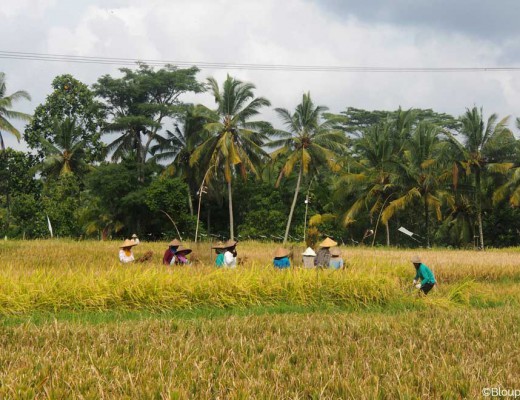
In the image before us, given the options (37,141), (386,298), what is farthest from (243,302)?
(37,141)

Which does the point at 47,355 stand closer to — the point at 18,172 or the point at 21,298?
the point at 21,298

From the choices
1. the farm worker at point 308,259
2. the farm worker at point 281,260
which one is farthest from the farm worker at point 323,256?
the farm worker at point 281,260

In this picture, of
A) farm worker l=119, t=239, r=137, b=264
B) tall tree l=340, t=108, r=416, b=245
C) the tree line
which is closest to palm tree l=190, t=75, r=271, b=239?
the tree line

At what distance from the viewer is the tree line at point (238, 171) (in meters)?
30.9

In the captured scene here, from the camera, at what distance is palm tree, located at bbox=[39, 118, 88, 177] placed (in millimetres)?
37188

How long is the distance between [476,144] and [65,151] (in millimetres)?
26728

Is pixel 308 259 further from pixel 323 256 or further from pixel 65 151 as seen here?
pixel 65 151

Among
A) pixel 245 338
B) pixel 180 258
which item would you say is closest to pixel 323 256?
pixel 180 258

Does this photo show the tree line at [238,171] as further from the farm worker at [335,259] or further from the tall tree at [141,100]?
the farm worker at [335,259]

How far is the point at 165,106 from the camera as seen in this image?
38.2m

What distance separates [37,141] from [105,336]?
3691cm

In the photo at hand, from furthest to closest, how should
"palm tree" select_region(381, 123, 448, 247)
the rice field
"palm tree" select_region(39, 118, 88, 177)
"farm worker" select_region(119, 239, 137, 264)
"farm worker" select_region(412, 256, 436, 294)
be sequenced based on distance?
"palm tree" select_region(39, 118, 88, 177) < "palm tree" select_region(381, 123, 448, 247) < "farm worker" select_region(119, 239, 137, 264) < "farm worker" select_region(412, 256, 436, 294) < the rice field

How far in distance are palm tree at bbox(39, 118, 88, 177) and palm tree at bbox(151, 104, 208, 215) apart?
5.55 metres

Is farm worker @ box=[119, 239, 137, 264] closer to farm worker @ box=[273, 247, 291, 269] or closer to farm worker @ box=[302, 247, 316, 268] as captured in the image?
farm worker @ box=[273, 247, 291, 269]
